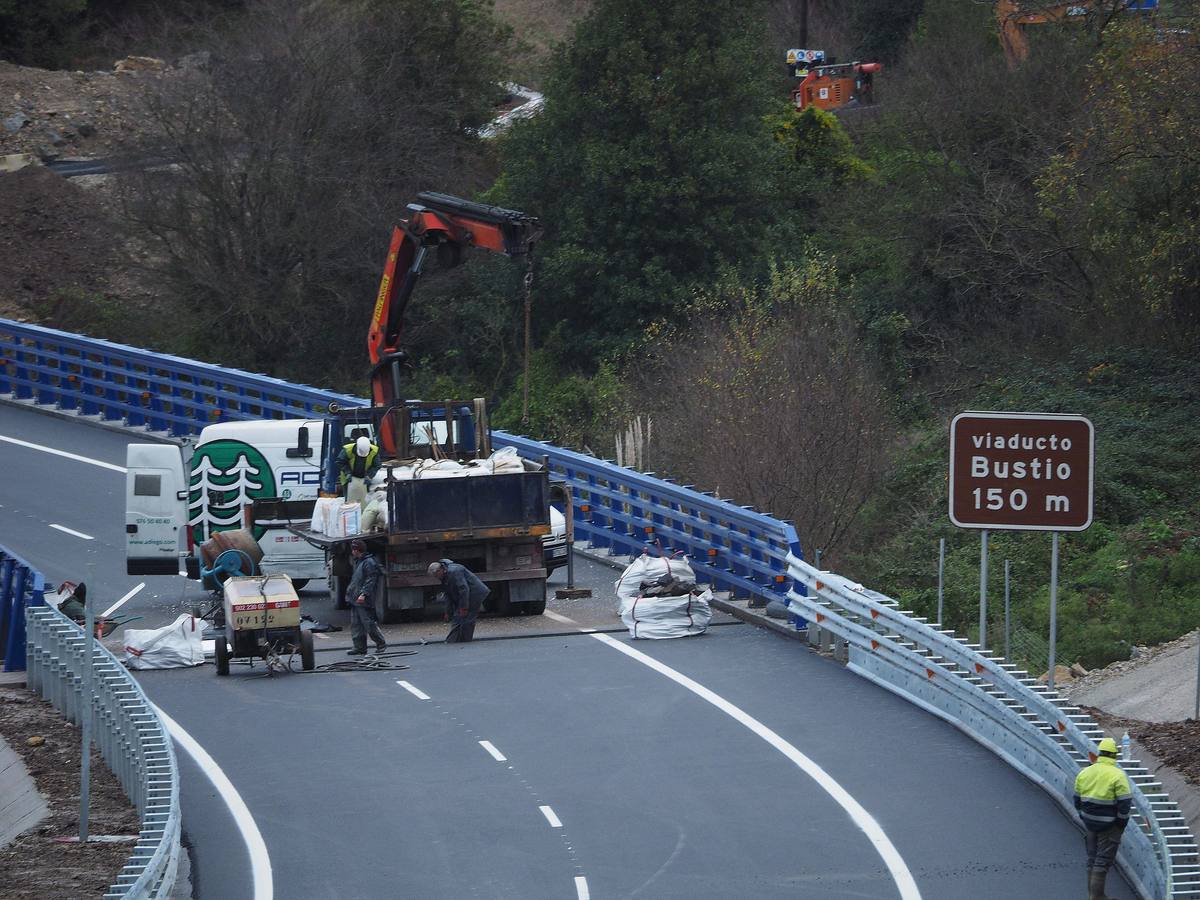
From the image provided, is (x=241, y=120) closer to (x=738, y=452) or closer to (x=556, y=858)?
(x=738, y=452)

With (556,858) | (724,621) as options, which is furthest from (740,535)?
(556,858)

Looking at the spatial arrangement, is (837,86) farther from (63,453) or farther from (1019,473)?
(1019,473)

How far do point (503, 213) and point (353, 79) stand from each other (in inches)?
945

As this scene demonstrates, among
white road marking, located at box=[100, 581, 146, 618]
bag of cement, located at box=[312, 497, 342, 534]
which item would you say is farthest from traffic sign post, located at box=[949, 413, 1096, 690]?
white road marking, located at box=[100, 581, 146, 618]

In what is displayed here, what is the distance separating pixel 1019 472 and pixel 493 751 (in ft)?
18.7

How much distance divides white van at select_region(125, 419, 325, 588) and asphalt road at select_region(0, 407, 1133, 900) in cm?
302

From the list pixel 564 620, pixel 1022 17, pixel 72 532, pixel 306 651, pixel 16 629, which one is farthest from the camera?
pixel 1022 17

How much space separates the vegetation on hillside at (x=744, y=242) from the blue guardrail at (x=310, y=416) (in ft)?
14.3

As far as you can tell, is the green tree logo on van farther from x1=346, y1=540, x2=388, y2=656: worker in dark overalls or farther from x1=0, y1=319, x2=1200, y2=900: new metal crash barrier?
x1=0, y1=319, x2=1200, y2=900: new metal crash barrier

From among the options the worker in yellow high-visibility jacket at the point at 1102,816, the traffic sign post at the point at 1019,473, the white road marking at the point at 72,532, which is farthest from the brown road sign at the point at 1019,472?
the white road marking at the point at 72,532

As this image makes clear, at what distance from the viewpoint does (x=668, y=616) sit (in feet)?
70.6

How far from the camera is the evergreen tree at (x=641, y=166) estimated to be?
4022 centimetres

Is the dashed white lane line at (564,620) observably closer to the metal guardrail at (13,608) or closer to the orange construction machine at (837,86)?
the metal guardrail at (13,608)

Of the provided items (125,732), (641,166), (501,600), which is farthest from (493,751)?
(641,166)
